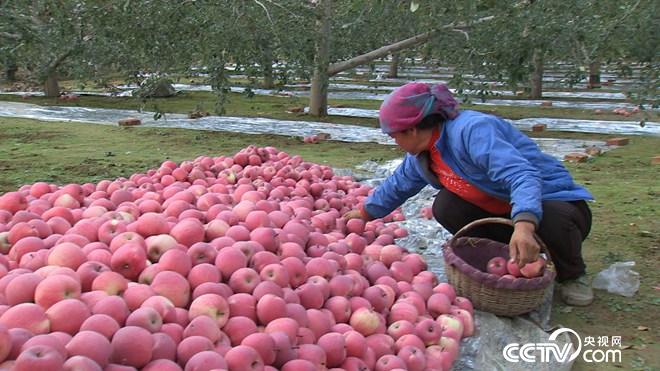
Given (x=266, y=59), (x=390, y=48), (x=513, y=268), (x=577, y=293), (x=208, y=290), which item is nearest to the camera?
(x=208, y=290)

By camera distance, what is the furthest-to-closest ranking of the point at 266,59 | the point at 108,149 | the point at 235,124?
the point at 235,124 < the point at 108,149 < the point at 266,59

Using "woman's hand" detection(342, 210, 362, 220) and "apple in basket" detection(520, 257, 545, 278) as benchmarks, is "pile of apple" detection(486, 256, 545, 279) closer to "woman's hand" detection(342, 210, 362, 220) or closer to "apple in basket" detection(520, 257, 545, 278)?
"apple in basket" detection(520, 257, 545, 278)

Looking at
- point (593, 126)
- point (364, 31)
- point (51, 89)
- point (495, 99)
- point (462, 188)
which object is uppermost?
point (364, 31)

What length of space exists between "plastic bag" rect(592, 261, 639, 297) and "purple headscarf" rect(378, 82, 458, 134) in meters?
1.37

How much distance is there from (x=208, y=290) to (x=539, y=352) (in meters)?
1.33

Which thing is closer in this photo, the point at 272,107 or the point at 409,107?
the point at 409,107

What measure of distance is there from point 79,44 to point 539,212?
575cm

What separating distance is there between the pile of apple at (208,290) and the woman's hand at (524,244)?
0.35 meters

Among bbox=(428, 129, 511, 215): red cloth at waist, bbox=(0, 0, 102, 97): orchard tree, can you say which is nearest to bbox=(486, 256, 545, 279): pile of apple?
bbox=(428, 129, 511, 215): red cloth at waist

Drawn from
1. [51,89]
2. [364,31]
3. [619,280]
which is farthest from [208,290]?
[51,89]

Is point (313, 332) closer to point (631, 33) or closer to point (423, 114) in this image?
point (423, 114)

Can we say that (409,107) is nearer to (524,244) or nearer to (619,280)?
(524,244)

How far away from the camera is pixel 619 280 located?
10.4 feet

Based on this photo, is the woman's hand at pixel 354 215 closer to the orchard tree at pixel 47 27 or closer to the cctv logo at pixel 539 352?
the cctv logo at pixel 539 352
